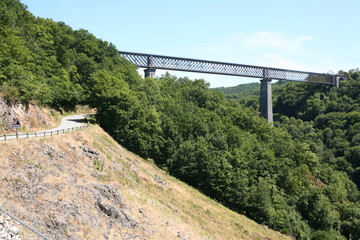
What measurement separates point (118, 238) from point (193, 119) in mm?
38542

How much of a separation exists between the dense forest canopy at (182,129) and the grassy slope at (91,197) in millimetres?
8665

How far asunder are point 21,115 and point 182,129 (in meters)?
27.9

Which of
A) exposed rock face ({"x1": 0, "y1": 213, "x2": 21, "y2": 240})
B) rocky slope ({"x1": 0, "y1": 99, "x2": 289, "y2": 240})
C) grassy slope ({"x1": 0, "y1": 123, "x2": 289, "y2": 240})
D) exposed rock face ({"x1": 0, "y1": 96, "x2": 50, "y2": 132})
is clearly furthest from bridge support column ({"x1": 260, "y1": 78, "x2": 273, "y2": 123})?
exposed rock face ({"x1": 0, "y1": 213, "x2": 21, "y2": 240})

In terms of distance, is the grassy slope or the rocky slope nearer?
the rocky slope

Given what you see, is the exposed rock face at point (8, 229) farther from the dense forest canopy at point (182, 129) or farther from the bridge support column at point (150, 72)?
the bridge support column at point (150, 72)

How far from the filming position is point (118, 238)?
67.3 feet

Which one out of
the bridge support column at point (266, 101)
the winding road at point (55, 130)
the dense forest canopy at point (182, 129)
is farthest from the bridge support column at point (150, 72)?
the winding road at point (55, 130)

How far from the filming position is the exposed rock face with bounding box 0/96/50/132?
96.8 ft

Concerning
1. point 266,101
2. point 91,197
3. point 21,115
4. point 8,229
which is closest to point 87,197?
point 91,197

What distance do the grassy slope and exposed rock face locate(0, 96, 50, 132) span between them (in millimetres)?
5436

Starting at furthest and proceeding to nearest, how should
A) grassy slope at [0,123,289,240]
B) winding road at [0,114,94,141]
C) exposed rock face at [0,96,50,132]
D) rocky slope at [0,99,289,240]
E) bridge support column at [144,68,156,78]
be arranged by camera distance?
bridge support column at [144,68,156,78] < exposed rock face at [0,96,50,132] < winding road at [0,114,94,141] < grassy slope at [0,123,289,240] < rocky slope at [0,99,289,240]

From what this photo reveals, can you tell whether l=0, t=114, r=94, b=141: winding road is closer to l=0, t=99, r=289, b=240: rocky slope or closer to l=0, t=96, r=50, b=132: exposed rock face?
l=0, t=99, r=289, b=240: rocky slope

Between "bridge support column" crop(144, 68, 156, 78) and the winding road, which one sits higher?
"bridge support column" crop(144, 68, 156, 78)

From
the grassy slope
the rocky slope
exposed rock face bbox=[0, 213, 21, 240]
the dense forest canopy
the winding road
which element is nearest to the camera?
exposed rock face bbox=[0, 213, 21, 240]
